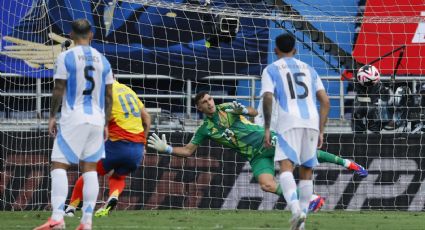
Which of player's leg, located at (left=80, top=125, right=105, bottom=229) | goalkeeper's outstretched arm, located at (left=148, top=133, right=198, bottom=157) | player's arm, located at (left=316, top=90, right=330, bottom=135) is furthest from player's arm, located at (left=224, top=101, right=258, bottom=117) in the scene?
player's leg, located at (left=80, top=125, right=105, bottom=229)

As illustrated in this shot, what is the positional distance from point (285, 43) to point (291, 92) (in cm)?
51

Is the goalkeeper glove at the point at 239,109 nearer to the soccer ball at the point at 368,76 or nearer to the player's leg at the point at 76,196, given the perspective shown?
the player's leg at the point at 76,196

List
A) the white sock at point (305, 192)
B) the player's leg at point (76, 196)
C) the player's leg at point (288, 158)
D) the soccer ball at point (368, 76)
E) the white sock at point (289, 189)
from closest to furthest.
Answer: the white sock at point (289, 189) < the player's leg at point (288, 158) < the white sock at point (305, 192) < the player's leg at point (76, 196) < the soccer ball at point (368, 76)

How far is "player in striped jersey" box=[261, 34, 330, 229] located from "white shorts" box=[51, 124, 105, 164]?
1745mm

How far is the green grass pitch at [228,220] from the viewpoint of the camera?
13.0 meters

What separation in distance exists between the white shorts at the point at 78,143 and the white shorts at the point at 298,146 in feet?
6.06

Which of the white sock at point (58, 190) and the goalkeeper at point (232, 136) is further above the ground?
the goalkeeper at point (232, 136)

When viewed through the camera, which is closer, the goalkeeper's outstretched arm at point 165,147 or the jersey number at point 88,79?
the jersey number at point 88,79

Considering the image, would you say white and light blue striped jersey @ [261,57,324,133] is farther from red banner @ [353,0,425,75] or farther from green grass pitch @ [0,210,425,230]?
red banner @ [353,0,425,75]

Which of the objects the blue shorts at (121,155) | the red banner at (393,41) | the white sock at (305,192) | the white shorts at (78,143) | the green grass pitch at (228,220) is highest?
the red banner at (393,41)

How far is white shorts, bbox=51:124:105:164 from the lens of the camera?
10.8 metres

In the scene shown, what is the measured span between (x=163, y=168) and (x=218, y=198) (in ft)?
3.35

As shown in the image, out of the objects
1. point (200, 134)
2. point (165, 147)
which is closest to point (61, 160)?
point (165, 147)

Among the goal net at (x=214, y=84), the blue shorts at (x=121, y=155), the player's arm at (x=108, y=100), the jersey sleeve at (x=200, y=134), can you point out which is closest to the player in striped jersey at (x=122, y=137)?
the blue shorts at (x=121, y=155)
